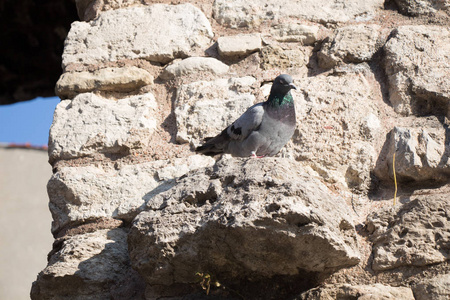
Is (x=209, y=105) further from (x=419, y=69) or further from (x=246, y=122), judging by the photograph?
(x=419, y=69)

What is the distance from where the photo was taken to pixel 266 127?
298cm

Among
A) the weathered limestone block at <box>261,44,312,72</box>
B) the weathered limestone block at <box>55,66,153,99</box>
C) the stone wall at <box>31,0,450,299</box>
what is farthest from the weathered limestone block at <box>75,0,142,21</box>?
the weathered limestone block at <box>261,44,312,72</box>

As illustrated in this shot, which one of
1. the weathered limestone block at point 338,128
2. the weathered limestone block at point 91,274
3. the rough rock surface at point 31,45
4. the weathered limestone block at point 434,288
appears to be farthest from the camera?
the rough rock surface at point 31,45

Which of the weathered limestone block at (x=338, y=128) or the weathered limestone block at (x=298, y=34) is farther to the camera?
the weathered limestone block at (x=298, y=34)

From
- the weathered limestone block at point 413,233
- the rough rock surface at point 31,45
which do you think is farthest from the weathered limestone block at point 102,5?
the weathered limestone block at point 413,233

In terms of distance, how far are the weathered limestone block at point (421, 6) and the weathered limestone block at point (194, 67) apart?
3.48 feet

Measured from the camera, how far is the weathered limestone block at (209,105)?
299 centimetres

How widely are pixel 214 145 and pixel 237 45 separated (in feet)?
2.16

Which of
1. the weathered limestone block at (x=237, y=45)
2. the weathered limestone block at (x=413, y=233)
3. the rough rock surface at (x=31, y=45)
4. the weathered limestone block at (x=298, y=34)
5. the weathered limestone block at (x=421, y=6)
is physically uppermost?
the weathered limestone block at (x=421, y=6)

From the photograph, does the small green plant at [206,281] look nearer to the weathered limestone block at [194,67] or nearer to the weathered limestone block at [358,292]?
the weathered limestone block at [358,292]

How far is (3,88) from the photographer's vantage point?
5.38 metres

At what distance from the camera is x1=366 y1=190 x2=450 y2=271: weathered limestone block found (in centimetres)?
229

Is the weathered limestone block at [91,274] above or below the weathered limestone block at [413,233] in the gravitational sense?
below

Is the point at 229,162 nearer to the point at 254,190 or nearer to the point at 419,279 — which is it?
the point at 254,190
